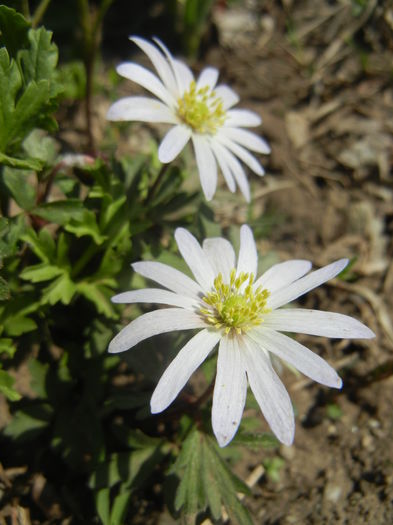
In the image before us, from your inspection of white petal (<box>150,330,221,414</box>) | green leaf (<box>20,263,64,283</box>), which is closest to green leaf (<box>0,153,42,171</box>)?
green leaf (<box>20,263,64,283</box>)

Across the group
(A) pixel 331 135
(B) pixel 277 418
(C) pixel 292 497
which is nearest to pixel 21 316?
(B) pixel 277 418

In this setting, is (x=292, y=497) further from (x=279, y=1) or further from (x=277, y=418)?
(x=279, y=1)

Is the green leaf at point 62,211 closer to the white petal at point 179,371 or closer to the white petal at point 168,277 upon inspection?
the white petal at point 168,277

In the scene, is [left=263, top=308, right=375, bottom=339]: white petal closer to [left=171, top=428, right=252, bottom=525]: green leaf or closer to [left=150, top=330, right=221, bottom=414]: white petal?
[left=150, top=330, right=221, bottom=414]: white petal

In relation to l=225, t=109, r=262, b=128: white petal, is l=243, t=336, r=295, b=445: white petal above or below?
below

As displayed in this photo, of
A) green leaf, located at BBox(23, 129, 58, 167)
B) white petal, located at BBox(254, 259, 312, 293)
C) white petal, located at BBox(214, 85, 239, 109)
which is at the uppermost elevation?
white petal, located at BBox(214, 85, 239, 109)

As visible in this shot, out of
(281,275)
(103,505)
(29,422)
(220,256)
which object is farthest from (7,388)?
(281,275)

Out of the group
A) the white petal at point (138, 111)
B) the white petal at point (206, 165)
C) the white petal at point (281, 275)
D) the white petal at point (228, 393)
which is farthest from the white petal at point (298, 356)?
the white petal at point (138, 111)
